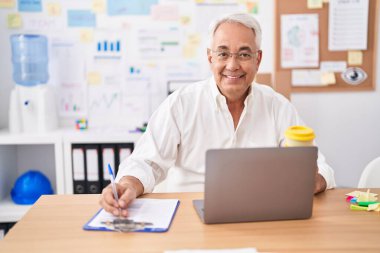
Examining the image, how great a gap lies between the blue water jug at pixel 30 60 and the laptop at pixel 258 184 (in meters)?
2.14

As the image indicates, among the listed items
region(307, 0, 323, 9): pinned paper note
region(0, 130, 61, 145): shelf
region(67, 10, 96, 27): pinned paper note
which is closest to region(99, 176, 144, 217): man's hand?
region(0, 130, 61, 145): shelf

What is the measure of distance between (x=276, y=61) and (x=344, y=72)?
465 millimetres

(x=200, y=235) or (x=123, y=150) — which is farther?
(x=123, y=150)

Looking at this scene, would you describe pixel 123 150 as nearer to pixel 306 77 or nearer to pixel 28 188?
pixel 28 188

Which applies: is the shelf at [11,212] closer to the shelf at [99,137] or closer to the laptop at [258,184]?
the shelf at [99,137]

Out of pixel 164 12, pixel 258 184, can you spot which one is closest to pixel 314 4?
pixel 164 12

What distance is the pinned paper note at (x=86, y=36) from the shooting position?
121 inches

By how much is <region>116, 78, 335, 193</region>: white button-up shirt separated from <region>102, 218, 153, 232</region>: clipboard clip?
23.3 inches

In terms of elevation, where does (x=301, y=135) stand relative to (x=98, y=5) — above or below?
below

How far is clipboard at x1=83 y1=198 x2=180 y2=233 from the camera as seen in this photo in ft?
4.17

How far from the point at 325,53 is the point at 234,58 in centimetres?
146

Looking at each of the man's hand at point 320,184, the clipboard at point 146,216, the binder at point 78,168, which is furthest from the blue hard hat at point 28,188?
the man's hand at point 320,184

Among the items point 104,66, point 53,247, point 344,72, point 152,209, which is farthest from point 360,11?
point 53,247

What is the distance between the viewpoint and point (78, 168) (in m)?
2.82
